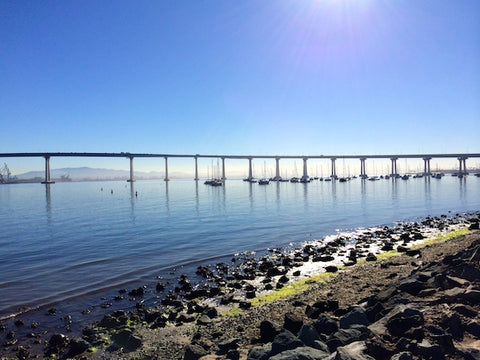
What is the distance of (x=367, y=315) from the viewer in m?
6.74

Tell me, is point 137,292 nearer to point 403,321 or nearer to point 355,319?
point 355,319

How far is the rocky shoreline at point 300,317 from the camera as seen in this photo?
5.00 meters

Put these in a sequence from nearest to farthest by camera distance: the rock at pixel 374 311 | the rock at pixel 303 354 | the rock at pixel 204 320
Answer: the rock at pixel 303 354 < the rock at pixel 374 311 < the rock at pixel 204 320

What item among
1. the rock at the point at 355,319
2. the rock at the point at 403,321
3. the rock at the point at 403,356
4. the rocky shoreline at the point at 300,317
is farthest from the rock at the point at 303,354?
the rock at the point at 355,319

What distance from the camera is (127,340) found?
26.4 feet

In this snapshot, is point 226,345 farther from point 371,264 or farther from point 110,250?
point 110,250

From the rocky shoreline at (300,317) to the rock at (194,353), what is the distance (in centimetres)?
2

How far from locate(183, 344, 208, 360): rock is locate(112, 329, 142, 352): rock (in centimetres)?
177

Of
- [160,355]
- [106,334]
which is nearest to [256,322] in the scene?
[160,355]

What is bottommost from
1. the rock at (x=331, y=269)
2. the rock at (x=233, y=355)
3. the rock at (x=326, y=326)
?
the rock at (x=331, y=269)

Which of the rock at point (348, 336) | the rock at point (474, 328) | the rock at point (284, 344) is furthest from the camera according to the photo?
the rock at point (284, 344)

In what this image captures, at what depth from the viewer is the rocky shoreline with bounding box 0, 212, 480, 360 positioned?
16.4ft

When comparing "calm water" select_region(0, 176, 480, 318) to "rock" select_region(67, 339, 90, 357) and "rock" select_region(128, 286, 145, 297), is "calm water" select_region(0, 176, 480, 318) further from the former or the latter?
"rock" select_region(67, 339, 90, 357)

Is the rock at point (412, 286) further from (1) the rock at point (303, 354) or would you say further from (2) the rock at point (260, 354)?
(2) the rock at point (260, 354)
